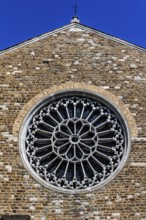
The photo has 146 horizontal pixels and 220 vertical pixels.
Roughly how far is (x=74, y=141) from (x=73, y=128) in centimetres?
41

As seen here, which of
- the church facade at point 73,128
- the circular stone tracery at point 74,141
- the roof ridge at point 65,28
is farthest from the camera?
the roof ridge at point 65,28

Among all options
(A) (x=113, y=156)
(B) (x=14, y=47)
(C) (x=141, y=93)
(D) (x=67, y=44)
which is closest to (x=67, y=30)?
(D) (x=67, y=44)

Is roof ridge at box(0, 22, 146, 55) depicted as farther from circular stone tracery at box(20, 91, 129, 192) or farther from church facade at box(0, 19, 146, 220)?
circular stone tracery at box(20, 91, 129, 192)

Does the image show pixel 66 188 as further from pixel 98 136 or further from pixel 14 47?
pixel 14 47

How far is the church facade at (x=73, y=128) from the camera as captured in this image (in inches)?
556

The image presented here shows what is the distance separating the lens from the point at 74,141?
1503 centimetres

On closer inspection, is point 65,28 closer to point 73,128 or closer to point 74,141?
point 73,128

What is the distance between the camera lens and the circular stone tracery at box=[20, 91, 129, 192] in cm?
1457

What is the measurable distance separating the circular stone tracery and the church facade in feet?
0.09

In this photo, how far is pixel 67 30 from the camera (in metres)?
16.8

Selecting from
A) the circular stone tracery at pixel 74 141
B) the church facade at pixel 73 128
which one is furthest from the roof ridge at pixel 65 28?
the circular stone tracery at pixel 74 141

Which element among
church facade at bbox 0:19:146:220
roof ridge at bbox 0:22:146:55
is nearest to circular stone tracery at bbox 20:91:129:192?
church facade at bbox 0:19:146:220

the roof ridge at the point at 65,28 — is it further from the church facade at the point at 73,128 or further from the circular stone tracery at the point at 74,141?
the circular stone tracery at the point at 74,141

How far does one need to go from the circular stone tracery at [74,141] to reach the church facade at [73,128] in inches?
1.1
